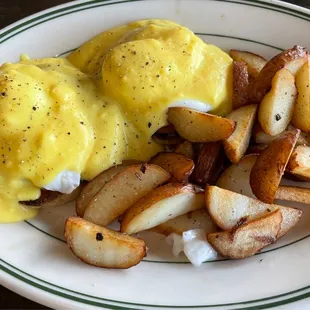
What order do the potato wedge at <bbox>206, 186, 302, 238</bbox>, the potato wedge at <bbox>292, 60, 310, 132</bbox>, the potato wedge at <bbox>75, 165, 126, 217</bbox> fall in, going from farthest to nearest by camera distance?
the potato wedge at <bbox>292, 60, 310, 132</bbox>, the potato wedge at <bbox>75, 165, 126, 217</bbox>, the potato wedge at <bbox>206, 186, 302, 238</bbox>

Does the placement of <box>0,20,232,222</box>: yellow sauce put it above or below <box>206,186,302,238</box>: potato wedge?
above

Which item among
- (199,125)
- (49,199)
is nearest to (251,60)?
(199,125)

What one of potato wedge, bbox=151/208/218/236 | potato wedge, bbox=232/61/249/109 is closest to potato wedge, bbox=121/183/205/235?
potato wedge, bbox=151/208/218/236

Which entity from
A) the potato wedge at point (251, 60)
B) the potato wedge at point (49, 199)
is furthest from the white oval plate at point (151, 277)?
the potato wedge at point (251, 60)

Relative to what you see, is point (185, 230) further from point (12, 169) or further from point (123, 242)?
point (12, 169)

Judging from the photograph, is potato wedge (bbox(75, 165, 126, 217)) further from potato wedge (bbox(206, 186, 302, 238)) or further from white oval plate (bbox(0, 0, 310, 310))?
potato wedge (bbox(206, 186, 302, 238))

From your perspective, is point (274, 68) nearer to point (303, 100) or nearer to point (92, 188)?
point (303, 100)
